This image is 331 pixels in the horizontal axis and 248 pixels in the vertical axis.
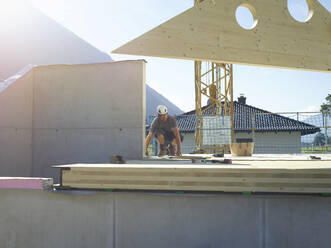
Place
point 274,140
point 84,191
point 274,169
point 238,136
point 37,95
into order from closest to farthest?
point 274,169, point 84,191, point 37,95, point 274,140, point 238,136

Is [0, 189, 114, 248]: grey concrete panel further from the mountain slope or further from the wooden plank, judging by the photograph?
the mountain slope

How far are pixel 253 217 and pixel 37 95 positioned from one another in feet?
18.3

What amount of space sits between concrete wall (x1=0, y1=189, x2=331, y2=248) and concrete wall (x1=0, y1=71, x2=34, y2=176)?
277 cm

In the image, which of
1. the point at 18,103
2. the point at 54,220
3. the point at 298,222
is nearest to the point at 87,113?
the point at 18,103

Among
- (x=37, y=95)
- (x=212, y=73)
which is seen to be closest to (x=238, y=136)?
(x=212, y=73)

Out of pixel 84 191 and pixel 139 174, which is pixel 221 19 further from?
pixel 84 191

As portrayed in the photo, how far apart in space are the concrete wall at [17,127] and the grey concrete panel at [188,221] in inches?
151

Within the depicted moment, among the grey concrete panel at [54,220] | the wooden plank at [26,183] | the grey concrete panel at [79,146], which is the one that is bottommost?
the grey concrete panel at [54,220]

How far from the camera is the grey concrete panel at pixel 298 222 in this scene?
3.20 m

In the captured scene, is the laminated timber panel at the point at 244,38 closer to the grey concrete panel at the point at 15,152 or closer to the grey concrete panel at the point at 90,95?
the grey concrete panel at the point at 90,95

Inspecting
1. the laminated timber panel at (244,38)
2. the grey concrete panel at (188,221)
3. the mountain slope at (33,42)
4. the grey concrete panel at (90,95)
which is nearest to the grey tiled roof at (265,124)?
the grey concrete panel at (90,95)

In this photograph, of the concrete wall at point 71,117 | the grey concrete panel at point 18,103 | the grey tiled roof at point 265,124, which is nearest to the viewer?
the grey concrete panel at point 18,103

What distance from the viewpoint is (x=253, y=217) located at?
3.28 m

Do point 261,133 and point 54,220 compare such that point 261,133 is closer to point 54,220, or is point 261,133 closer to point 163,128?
point 163,128
